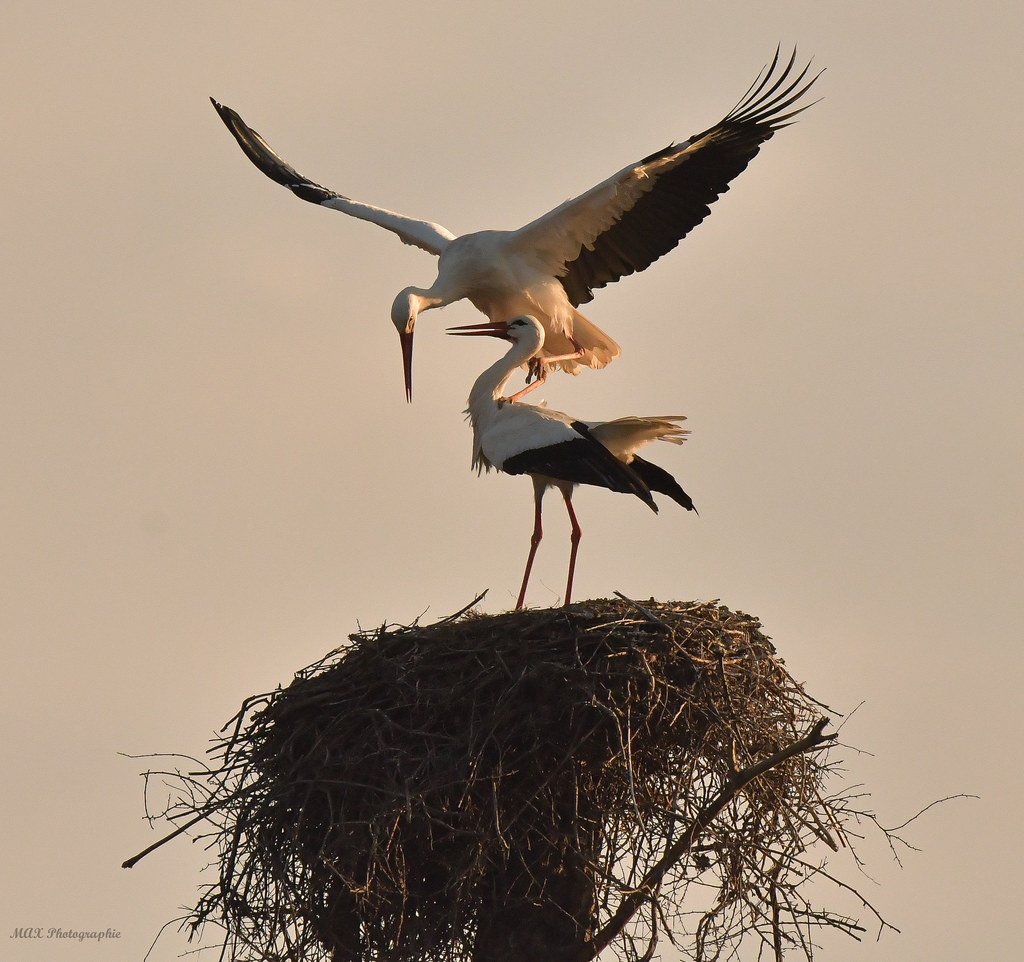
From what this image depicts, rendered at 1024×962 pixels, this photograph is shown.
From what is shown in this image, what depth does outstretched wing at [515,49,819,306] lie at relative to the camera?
35.9 ft

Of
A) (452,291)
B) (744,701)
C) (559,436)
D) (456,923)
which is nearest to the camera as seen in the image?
(456,923)

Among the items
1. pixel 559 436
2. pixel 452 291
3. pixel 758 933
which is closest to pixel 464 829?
pixel 758 933

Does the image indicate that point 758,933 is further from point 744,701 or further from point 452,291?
point 452,291

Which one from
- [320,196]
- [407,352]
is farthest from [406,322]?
[320,196]

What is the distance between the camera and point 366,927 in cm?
777

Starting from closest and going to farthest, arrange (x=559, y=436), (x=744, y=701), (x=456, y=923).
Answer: (x=456, y=923) < (x=744, y=701) < (x=559, y=436)

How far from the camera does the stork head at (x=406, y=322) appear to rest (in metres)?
11.0

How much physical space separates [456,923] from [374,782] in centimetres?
72

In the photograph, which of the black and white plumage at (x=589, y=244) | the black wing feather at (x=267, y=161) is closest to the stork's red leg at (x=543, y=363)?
the black and white plumage at (x=589, y=244)

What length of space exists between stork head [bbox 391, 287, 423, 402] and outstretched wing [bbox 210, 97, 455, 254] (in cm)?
103

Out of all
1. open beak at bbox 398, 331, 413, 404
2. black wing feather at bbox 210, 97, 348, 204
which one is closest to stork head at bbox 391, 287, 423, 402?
open beak at bbox 398, 331, 413, 404

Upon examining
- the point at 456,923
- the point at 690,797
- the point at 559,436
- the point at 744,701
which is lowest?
the point at 456,923

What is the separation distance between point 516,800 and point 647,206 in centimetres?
490

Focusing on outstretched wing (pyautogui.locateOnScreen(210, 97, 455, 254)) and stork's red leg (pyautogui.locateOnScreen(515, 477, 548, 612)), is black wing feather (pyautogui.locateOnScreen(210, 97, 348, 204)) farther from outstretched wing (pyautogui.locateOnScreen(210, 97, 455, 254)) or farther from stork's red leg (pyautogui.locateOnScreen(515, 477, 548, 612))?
stork's red leg (pyautogui.locateOnScreen(515, 477, 548, 612))
